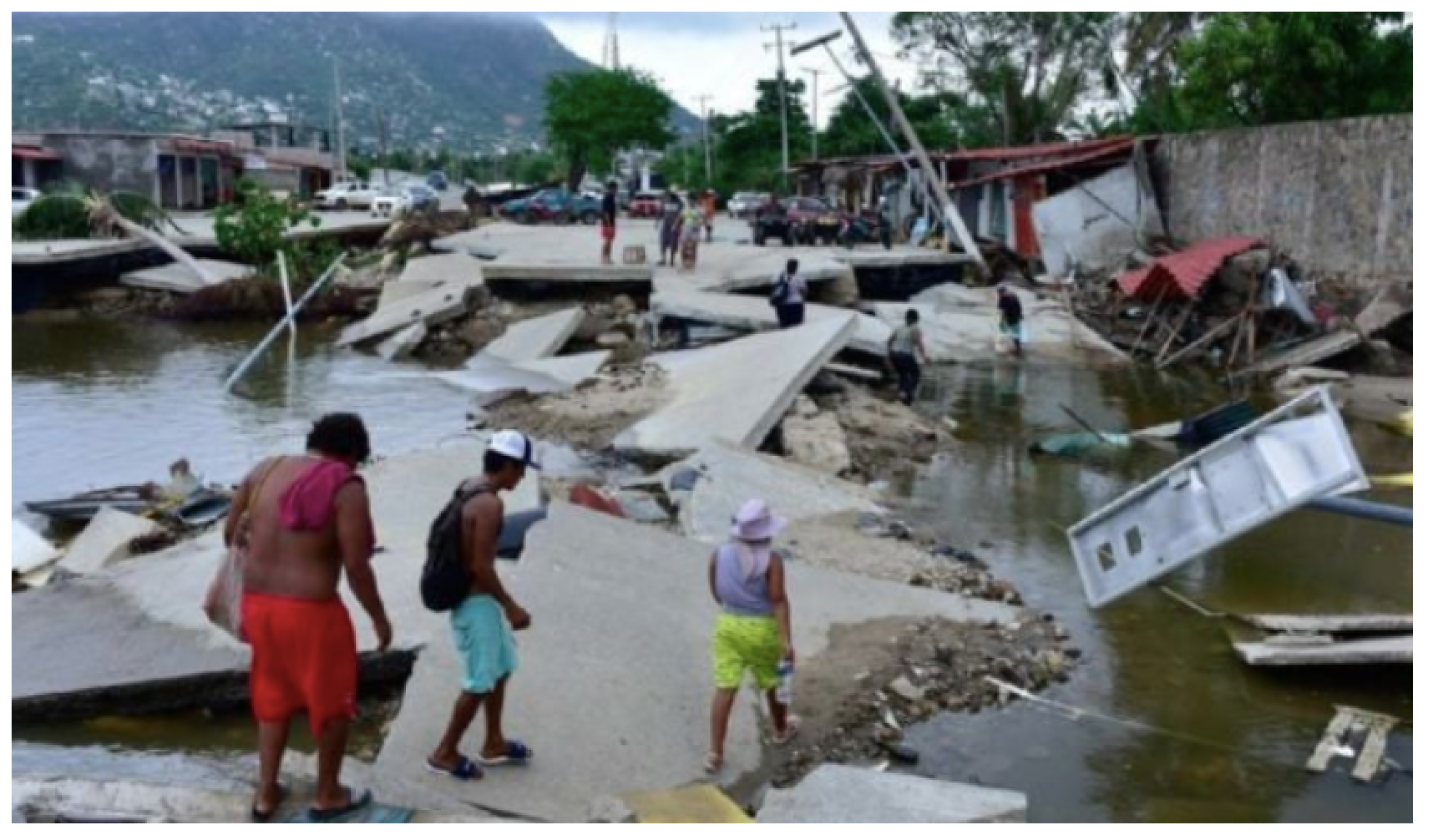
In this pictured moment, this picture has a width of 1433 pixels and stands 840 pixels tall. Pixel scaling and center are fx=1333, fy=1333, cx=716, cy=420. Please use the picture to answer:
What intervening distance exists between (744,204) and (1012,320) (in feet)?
103

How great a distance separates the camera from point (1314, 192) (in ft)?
67.9

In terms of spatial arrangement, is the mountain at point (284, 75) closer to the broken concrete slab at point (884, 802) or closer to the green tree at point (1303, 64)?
the green tree at point (1303, 64)

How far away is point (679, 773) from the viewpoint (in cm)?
528

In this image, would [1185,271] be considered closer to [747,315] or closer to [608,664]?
[747,315]

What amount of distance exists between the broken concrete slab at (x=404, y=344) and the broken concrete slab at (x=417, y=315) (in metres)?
0.15

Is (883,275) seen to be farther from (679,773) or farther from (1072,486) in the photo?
(679,773)

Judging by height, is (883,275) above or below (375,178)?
below

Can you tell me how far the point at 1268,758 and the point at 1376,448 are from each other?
8.39 meters

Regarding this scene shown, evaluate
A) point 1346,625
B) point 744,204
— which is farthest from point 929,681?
point 744,204

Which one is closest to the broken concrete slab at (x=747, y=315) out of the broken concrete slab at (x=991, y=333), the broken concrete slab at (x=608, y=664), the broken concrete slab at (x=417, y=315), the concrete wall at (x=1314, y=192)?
the broken concrete slab at (x=991, y=333)

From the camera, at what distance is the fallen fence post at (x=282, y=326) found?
1709 cm

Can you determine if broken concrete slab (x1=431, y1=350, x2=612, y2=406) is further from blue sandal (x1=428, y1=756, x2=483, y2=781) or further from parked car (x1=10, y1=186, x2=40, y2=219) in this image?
parked car (x1=10, y1=186, x2=40, y2=219)

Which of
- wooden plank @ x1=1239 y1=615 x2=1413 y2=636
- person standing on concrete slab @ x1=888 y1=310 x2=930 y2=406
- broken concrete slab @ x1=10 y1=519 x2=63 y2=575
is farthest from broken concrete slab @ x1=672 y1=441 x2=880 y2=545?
person standing on concrete slab @ x1=888 y1=310 x2=930 y2=406

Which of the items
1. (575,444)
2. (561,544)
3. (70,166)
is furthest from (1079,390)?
(70,166)
